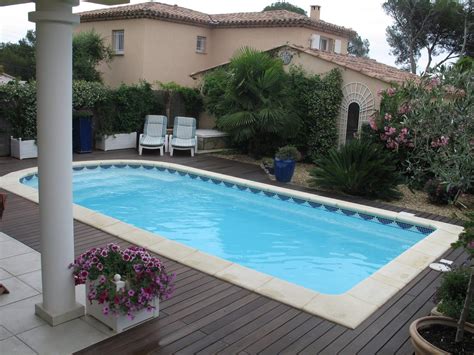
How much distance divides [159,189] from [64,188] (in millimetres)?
7141

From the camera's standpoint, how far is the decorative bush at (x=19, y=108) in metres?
11.7

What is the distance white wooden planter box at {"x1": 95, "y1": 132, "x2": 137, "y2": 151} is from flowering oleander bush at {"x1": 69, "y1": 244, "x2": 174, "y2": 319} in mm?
10029

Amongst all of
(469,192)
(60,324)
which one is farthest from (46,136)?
(469,192)

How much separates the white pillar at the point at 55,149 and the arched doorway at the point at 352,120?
10179mm

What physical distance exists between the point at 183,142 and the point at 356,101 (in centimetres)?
510

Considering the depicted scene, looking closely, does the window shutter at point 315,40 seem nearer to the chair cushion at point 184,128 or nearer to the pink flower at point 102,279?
the chair cushion at point 184,128

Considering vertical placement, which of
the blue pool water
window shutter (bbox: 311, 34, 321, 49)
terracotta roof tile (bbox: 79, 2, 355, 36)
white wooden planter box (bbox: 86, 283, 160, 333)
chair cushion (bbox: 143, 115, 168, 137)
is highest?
terracotta roof tile (bbox: 79, 2, 355, 36)

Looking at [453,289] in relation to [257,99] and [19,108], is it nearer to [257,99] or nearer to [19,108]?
[257,99]

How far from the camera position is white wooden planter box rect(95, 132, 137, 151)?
13.7 metres

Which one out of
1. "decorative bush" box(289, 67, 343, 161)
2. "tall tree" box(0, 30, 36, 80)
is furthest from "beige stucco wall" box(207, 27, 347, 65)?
"tall tree" box(0, 30, 36, 80)

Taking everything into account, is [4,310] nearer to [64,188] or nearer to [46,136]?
[64,188]

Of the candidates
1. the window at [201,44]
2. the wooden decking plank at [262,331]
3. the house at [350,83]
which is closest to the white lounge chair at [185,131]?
the house at [350,83]

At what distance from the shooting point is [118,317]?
390cm

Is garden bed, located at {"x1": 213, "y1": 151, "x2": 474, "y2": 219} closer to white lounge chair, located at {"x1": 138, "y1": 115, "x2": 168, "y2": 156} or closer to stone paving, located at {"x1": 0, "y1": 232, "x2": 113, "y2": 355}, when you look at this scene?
white lounge chair, located at {"x1": 138, "y1": 115, "x2": 168, "y2": 156}
